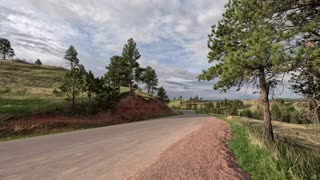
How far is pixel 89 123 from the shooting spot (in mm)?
29812

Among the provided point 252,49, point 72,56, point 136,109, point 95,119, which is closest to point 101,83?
point 95,119

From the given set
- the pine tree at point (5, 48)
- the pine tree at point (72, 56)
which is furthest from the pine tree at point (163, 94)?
the pine tree at point (5, 48)

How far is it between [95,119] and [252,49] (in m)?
22.5

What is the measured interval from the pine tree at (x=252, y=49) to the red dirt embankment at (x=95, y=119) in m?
12.4

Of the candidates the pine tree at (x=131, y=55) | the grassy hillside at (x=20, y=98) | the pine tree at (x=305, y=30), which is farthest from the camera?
the pine tree at (x=131, y=55)

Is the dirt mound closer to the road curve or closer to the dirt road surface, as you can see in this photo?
the road curve

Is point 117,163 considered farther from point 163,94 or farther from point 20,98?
point 163,94

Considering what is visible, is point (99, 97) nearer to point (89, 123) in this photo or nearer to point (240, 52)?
point (89, 123)

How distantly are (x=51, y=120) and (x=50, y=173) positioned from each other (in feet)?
64.6

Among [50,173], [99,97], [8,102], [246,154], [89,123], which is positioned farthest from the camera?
[99,97]

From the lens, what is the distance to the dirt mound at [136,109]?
39.5m

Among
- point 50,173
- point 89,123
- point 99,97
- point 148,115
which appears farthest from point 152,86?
point 50,173

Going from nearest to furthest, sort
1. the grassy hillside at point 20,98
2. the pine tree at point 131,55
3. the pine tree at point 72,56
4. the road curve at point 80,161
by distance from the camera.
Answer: the road curve at point 80,161, the grassy hillside at point 20,98, the pine tree at point 131,55, the pine tree at point 72,56

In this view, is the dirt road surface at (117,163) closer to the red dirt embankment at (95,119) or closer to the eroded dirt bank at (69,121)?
the eroded dirt bank at (69,121)
